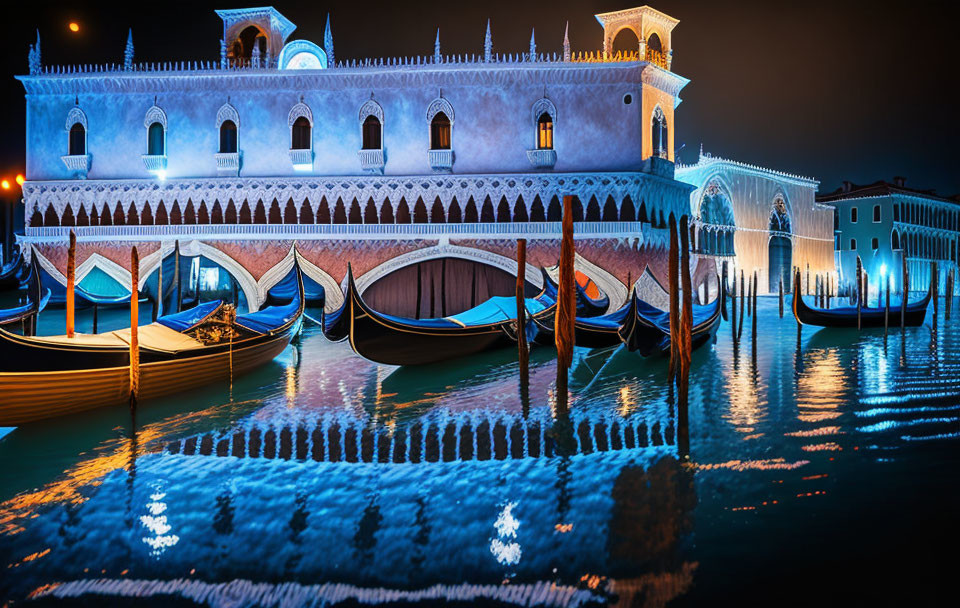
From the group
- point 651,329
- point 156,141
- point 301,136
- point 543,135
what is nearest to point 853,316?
point 651,329

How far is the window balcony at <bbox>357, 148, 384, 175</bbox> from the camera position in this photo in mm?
15656

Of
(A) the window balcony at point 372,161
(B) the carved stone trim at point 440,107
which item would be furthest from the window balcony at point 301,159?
(B) the carved stone trim at point 440,107

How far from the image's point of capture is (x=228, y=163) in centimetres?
1599

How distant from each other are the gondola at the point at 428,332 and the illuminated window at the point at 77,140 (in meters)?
9.73

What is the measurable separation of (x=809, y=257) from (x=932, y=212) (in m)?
10.7

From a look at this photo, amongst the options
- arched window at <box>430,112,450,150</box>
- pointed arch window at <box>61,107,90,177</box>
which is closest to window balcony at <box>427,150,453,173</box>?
arched window at <box>430,112,450,150</box>

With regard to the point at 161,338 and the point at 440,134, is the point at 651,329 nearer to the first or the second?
the point at 161,338

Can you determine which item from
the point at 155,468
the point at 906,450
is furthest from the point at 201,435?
the point at 906,450

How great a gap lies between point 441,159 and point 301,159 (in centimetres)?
298

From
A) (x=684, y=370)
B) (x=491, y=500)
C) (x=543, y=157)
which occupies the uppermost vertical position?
(x=543, y=157)

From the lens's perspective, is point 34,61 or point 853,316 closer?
point 853,316

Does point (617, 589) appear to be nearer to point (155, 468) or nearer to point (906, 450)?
point (906, 450)

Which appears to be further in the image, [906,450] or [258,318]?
[258,318]

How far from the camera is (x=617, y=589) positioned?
136 inches
